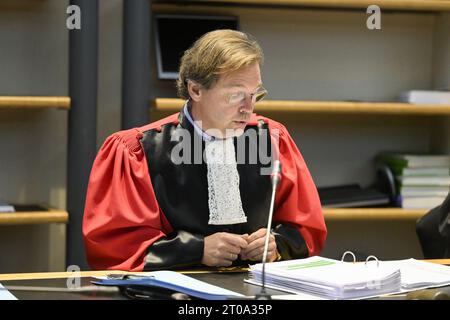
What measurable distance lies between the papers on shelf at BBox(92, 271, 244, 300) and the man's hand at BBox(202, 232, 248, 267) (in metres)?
0.29

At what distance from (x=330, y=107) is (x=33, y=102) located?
115 centimetres

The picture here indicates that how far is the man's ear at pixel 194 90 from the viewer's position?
230cm

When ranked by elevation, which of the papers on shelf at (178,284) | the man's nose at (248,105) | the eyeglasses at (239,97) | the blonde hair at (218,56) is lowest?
the papers on shelf at (178,284)

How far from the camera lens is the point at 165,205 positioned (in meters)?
2.27

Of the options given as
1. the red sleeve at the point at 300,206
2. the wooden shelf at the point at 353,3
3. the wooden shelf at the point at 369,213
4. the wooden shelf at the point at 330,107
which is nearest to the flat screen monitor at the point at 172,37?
the wooden shelf at the point at 353,3

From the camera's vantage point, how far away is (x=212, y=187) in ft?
7.62

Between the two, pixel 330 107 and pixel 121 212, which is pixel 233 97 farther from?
pixel 330 107

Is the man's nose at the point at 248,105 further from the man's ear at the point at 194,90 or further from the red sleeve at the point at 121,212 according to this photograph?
the red sleeve at the point at 121,212

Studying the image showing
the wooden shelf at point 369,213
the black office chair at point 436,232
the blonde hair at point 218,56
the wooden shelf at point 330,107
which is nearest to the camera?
A: the blonde hair at point 218,56

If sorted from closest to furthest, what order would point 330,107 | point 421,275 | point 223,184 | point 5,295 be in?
point 5,295
point 421,275
point 223,184
point 330,107

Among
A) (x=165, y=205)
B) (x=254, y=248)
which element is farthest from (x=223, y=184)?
(x=254, y=248)

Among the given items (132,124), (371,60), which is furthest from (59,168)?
(371,60)

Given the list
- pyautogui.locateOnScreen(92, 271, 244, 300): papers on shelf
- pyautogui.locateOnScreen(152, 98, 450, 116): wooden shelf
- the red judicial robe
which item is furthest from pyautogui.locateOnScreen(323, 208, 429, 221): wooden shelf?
pyautogui.locateOnScreen(92, 271, 244, 300): papers on shelf

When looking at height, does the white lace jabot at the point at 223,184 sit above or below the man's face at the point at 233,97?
below
